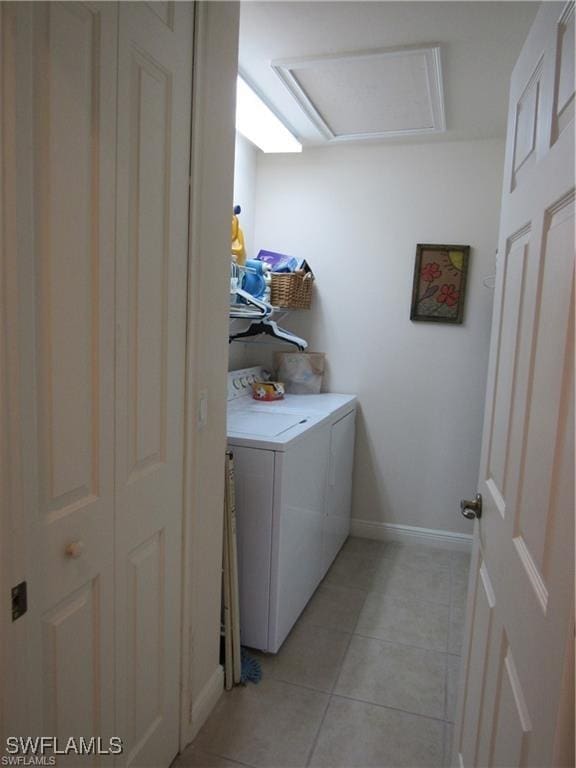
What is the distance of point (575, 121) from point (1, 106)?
0.90 metres

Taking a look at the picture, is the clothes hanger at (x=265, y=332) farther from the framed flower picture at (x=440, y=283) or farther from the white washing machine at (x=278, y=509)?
the framed flower picture at (x=440, y=283)

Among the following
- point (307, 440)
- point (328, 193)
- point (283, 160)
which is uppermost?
point (283, 160)

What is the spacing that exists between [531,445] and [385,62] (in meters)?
1.79

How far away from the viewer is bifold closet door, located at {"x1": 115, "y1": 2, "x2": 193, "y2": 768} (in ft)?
3.85

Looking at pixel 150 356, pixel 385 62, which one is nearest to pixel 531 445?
pixel 150 356

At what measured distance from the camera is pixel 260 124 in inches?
101

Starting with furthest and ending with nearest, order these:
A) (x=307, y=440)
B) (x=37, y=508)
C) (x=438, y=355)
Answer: (x=438, y=355)
(x=307, y=440)
(x=37, y=508)

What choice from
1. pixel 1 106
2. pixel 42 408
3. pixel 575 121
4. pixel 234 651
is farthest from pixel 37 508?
pixel 234 651

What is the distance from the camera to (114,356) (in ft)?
3.77

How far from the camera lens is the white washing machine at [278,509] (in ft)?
6.71

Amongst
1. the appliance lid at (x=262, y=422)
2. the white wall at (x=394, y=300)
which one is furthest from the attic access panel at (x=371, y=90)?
the appliance lid at (x=262, y=422)

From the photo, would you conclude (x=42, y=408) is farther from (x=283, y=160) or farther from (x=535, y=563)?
(x=283, y=160)

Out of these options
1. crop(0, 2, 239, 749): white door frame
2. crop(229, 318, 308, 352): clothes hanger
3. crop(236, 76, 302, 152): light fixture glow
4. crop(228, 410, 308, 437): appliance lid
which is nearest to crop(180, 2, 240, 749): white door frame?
crop(0, 2, 239, 749): white door frame

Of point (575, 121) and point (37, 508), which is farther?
point (37, 508)
